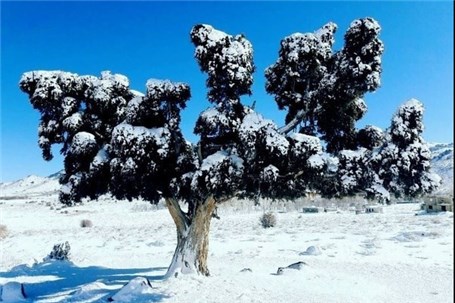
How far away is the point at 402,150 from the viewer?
46.0 feet

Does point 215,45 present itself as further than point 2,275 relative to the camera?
No

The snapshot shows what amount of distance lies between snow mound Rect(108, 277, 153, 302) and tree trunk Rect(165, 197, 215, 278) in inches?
70.6

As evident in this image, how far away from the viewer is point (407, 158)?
45.1 feet

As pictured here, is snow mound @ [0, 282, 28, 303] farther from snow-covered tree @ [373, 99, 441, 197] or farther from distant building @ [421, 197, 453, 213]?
distant building @ [421, 197, 453, 213]

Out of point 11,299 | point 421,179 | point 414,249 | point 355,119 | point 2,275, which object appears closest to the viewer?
point 421,179

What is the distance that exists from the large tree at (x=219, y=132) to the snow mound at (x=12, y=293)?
390 centimetres

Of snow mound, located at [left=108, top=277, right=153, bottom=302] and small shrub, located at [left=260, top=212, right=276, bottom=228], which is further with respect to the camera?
small shrub, located at [left=260, top=212, right=276, bottom=228]

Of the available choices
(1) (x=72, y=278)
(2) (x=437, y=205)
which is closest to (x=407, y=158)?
(1) (x=72, y=278)

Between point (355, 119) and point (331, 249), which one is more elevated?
point (355, 119)

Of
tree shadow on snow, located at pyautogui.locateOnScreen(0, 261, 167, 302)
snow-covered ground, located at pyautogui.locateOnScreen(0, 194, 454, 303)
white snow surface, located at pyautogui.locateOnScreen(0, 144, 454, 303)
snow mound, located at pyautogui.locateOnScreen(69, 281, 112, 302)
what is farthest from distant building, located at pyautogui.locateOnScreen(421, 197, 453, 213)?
snow mound, located at pyautogui.locateOnScreen(69, 281, 112, 302)

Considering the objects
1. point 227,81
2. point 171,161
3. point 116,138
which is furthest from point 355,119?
point 116,138

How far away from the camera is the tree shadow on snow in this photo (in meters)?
16.0

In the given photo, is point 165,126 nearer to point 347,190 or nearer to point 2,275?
point 347,190

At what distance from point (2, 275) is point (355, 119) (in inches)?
757
